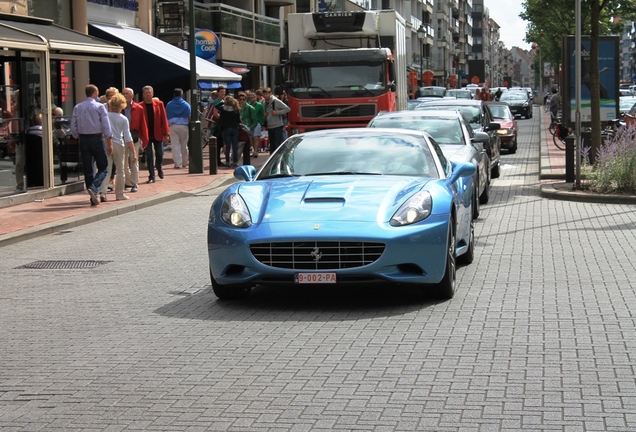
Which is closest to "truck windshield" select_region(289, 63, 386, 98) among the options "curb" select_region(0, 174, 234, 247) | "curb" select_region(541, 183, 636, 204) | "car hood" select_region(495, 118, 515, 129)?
"curb" select_region(0, 174, 234, 247)

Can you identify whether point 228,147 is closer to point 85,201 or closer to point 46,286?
point 85,201

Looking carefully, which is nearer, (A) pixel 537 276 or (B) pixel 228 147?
(A) pixel 537 276

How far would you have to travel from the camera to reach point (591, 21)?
875 inches

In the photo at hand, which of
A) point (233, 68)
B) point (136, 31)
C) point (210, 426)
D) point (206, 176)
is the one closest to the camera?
point (210, 426)

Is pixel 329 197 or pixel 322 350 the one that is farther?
pixel 329 197

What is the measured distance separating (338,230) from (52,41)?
12.0m

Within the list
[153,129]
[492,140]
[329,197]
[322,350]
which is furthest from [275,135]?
[322,350]

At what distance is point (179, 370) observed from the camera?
6613mm

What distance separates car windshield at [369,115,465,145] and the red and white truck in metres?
11.9

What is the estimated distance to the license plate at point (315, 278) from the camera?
28.0ft

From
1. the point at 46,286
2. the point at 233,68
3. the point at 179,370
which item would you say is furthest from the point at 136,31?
the point at 179,370

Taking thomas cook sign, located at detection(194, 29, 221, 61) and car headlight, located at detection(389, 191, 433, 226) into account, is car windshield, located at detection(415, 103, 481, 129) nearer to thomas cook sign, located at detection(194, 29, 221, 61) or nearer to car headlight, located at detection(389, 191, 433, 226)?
thomas cook sign, located at detection(194, 29, 221, 61)

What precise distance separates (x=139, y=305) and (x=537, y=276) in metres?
3.53

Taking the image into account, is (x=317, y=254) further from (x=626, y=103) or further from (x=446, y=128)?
(x=626, y=103)
